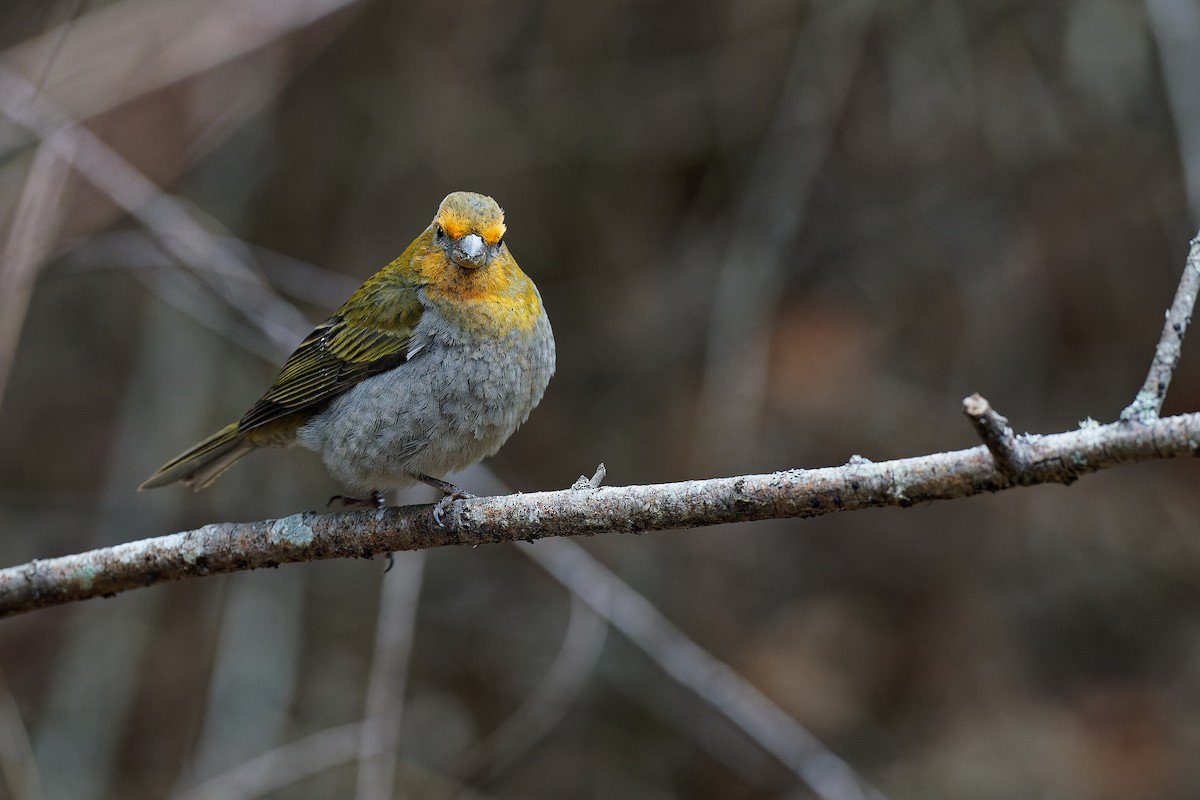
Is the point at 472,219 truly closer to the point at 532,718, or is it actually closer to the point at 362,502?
the point at 362,502

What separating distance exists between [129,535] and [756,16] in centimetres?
497

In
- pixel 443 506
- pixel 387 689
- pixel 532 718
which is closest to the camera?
pixel 443 506

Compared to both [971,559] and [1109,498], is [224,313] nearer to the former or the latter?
[971,559]

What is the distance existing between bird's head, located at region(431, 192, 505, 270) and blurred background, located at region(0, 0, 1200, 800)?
88.2 inches

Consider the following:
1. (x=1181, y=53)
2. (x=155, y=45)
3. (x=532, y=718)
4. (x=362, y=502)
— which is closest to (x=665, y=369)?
(x=532, y=718)

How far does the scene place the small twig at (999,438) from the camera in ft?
6.95

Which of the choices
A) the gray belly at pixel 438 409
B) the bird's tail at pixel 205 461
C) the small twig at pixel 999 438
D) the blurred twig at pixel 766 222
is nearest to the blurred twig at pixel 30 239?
the bird's tail at pixel 205 461

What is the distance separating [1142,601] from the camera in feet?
22.3

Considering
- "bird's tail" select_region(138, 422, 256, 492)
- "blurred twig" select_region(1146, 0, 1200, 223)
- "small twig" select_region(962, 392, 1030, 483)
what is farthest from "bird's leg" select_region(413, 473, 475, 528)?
"blurred twig" select_region(1146, 0, 1200, 223)

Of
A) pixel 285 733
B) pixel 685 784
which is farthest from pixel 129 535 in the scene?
pixel 685 784

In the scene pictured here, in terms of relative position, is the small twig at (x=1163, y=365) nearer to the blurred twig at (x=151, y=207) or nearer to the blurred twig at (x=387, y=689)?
the blurred twig at (x=387, y=689)

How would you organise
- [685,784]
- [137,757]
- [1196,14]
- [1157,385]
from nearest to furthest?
[1157,385] < [1196,14] < [685,784] < [137,757]

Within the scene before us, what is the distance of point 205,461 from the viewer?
14.7 feet

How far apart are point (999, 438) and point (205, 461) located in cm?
330
